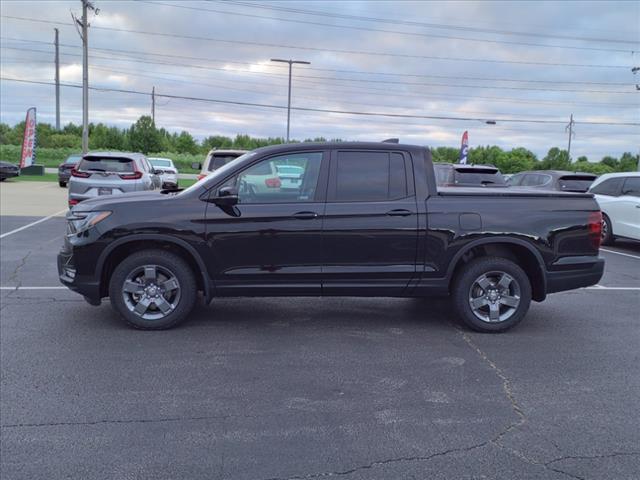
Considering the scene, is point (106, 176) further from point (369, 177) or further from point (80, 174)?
point (369, 177)

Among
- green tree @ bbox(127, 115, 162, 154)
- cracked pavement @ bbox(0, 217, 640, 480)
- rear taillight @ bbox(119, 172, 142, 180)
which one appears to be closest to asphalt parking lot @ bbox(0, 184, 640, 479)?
cracked pavement @ bbox(0, 217, 640, 480)

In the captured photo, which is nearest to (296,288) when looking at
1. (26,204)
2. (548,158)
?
(26,204)

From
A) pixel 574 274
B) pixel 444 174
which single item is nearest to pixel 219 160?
pixel 444 174

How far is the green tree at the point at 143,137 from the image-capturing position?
63.6 metres

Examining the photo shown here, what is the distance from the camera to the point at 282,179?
570 cm

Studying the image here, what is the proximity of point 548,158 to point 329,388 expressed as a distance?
230 feet

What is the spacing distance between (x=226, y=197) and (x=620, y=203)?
9.87m

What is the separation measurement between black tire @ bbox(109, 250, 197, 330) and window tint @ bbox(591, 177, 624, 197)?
10305mm

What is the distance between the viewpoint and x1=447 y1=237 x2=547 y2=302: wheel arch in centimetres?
574

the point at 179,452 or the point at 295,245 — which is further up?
the point at 295,245

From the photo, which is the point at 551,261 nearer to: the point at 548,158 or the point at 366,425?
the point at 366,425

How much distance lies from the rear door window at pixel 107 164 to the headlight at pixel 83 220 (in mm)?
7934

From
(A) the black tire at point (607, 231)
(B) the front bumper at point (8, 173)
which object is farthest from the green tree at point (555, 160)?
(A) the black tire at point (607, 231)

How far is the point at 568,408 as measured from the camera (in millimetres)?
4066
